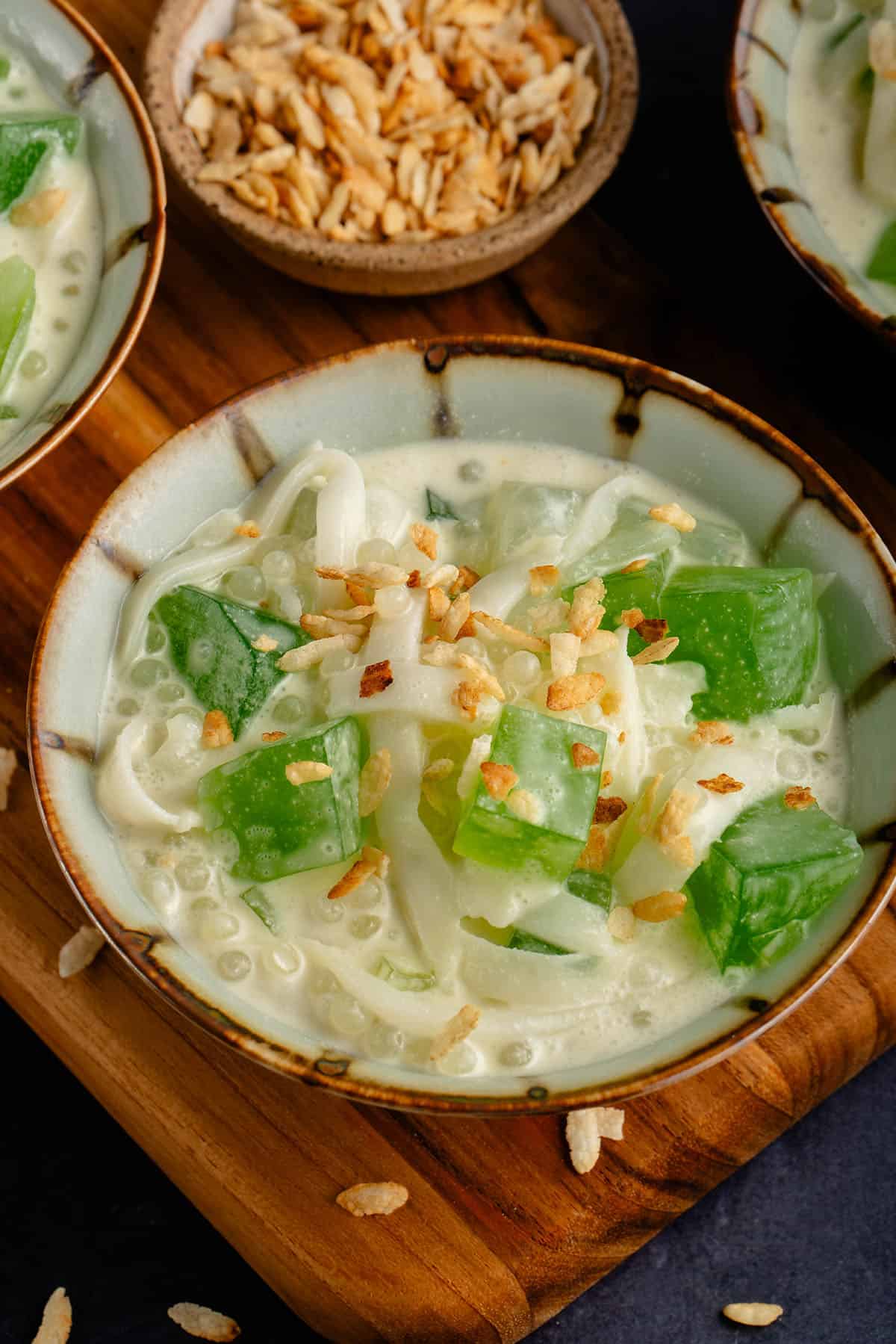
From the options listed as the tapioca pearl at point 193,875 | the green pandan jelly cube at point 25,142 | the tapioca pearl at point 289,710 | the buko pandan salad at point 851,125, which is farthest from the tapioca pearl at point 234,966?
Result: the buko pandan salad at point 851,125

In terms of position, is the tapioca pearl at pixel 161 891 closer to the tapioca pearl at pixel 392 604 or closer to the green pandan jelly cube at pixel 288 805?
the green pandan jelly cube at pixel 288 805

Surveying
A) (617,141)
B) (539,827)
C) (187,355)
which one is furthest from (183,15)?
(539,827)

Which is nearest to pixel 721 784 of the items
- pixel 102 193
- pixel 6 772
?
pixel 6 772

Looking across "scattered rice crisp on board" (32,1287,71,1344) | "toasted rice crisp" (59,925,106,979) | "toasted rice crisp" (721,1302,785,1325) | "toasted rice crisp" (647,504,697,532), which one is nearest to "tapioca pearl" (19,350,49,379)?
"toasted rice crisp" (59,925,106,979)

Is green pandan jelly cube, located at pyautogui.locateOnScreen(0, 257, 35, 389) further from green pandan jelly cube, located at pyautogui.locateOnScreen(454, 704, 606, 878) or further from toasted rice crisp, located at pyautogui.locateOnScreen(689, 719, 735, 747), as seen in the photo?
toasted rice crisp, located at pyautogui.locateOnScreen(689, 719, 735, 747)

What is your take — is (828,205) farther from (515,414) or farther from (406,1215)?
(406,1215)

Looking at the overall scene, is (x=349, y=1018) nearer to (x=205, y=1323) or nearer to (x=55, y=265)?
(x=205, y=1323)
